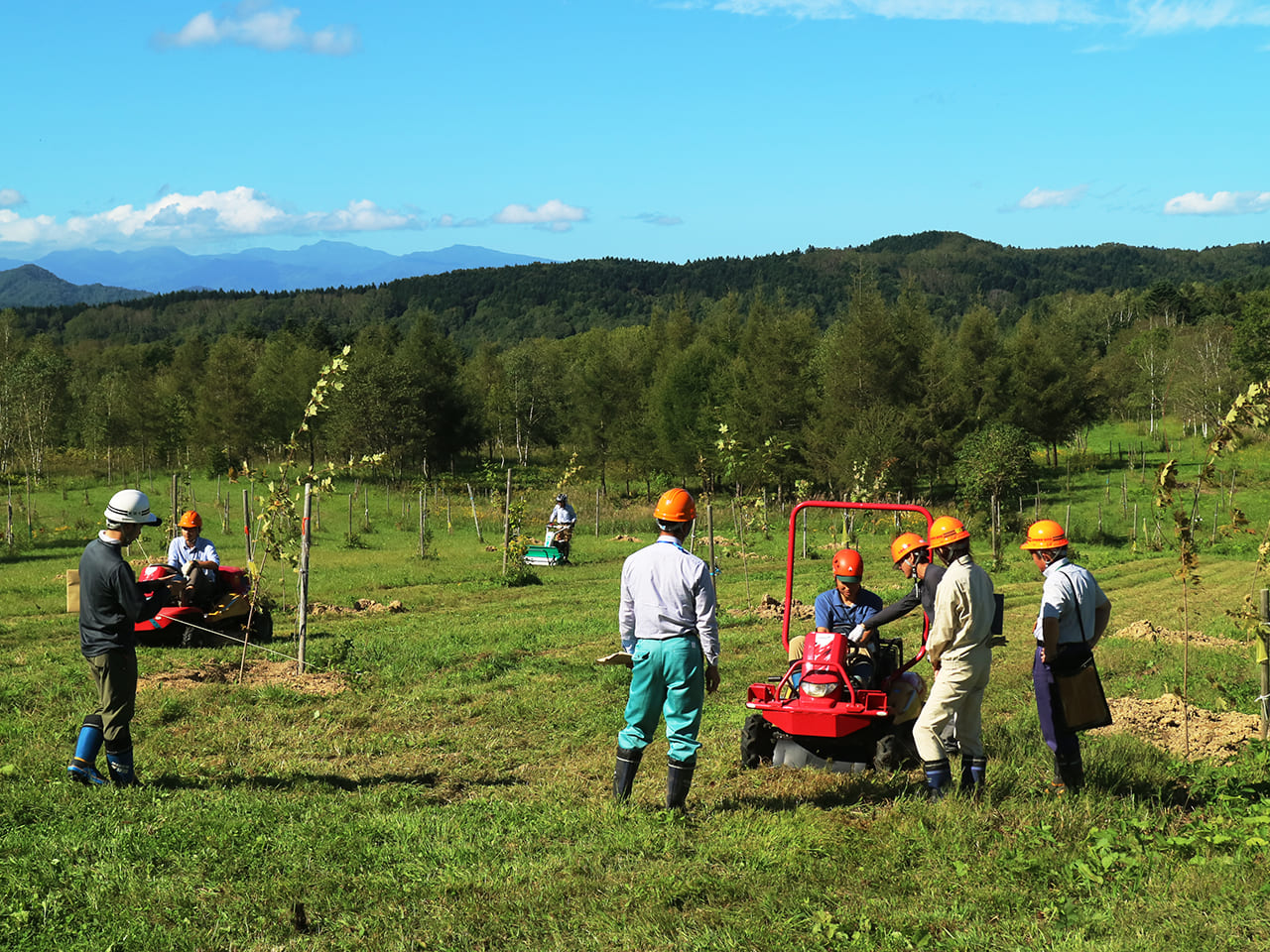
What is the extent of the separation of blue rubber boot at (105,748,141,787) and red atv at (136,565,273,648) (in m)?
6.12

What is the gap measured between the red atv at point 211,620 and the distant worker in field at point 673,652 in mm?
8346

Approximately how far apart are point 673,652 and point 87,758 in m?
4.32

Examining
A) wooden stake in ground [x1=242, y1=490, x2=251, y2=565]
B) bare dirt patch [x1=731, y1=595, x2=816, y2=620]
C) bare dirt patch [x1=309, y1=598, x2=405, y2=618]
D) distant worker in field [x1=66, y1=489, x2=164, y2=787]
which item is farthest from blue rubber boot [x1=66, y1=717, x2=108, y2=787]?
bare dirt patch [x1=731, y1=595, x2=816, y2=620]

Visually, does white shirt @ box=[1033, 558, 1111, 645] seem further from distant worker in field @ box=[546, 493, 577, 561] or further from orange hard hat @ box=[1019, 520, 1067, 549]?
distant worker in field @ box=[546, 493, 577, 561]

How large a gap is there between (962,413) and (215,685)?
46002 mm

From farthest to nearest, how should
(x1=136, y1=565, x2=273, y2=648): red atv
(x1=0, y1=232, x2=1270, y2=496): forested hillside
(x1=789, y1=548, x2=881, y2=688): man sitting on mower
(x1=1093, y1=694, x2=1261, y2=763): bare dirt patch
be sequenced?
(x1=0, y1=232, x2=1270, y2=496): forested hillside < (x1=136, y1=565, x2=273, y2=648): red atv < (x1=1093, y1=694, x2=1261, y2=763): bare dirt patch < (x1=789, y1=548, x2=881, y2=688): man sitting on mower

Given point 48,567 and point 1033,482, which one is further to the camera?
point 1033,482

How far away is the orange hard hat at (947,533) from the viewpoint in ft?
24.4

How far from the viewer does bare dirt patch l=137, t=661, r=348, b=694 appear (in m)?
11.5

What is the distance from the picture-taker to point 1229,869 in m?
5.85

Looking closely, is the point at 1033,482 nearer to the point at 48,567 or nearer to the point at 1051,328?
the point at 1051,328

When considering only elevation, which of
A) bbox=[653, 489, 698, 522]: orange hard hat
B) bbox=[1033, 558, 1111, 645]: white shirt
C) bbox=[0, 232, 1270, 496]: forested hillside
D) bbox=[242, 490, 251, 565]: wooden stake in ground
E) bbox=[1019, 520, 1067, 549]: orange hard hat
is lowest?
bbox=[242, 490, 251, 565]: wooden stake in ground

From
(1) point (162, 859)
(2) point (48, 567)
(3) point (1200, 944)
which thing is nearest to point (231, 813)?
(1) point (162, 859)

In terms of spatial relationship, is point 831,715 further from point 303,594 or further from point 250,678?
point 250,678
